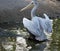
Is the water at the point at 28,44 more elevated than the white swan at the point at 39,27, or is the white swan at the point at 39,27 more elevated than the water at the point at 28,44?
the white swan at the point at 39,27

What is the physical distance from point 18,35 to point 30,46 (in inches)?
36.8

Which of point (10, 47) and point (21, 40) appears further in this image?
point (21, 40)

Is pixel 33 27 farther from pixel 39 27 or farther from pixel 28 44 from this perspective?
pixel 28 44

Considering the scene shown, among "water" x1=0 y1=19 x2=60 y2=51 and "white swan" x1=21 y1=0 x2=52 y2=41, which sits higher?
"white swan" x1=21 y1=0 x2=52 y2=41

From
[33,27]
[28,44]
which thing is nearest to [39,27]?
[33,27]

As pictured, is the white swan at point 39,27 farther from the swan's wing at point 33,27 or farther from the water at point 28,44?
the water at point 28,44

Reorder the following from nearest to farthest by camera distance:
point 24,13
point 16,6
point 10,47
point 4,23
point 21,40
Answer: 1. point 10,47
2. point 21,40
3. point 4,23
4. point 24,13
5. point 16,6

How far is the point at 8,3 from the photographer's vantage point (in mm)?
14086

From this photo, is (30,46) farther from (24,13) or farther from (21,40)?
(24,13)

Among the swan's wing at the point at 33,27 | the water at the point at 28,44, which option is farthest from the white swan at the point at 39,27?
the water at the point at 28,44

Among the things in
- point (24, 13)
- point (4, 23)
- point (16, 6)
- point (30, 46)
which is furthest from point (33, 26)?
point (16, 6)

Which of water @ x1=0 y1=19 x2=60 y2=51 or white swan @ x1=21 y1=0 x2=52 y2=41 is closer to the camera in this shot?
water @ x1=0 y1=19 x2=60 y2=51

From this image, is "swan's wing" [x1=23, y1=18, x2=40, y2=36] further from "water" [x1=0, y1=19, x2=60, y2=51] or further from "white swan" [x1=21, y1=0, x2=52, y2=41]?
"water" [x1=0, y1=19, x2=60, y2=51]

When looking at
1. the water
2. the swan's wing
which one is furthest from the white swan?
the water
